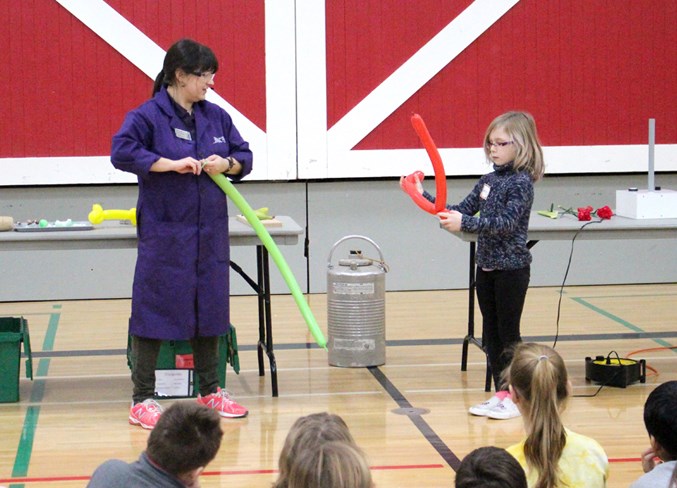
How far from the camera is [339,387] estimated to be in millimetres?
5734

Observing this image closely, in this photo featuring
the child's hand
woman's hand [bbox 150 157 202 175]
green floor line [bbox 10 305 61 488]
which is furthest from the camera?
woman's hand [bbox 150 157 202 175]

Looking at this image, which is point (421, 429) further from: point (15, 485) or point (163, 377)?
point (15, 485)

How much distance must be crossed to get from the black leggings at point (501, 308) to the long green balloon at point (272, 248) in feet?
2.81

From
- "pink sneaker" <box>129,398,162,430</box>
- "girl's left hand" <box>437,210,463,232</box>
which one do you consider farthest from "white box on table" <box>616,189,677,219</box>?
"pink sneaker" <box>129,398,162,430</box>

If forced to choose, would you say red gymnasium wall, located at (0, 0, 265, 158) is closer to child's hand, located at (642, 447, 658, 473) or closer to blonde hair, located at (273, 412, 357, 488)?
child's hand, located at (642, 447, 658, 473)

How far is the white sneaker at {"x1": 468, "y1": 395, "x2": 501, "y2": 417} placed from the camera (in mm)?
5145

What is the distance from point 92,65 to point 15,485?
476cm

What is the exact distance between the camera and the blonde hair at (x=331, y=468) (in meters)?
2.21

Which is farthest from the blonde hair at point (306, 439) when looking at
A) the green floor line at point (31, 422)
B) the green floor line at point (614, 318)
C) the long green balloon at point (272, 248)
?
the green floor line at point (614, 318)

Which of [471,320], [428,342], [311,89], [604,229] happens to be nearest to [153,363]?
[471,320]

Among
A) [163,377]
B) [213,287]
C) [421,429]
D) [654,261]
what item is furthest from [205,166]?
[654,261]

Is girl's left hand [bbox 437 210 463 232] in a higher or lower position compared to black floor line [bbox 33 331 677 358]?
higher

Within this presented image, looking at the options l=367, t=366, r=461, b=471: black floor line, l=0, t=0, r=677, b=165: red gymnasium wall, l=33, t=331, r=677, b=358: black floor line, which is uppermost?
l=0, t=0, r=677, b=165: red gymnasium wall

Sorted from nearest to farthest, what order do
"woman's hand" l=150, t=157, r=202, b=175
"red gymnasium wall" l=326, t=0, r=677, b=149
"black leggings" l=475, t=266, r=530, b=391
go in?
"woman's hand" l=150, t=157, r=202, b=175, "black leggings" l=475, t=266, r=530, b=391, "red gymnasium wall" l=326, t=0, r=677, b=149
